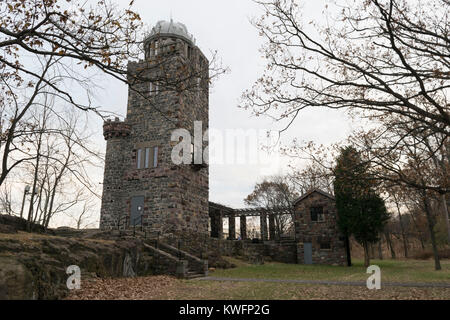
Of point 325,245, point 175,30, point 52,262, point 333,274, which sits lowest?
point 333,274

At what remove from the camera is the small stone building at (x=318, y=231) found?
24672mm

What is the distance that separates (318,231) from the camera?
25641mm

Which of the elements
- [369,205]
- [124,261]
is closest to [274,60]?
[124,261]

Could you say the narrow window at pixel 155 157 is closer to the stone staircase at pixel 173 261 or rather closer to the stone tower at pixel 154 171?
the stone tower at pixel 154 171

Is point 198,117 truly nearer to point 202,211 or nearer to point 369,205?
point 202,211

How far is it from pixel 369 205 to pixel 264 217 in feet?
39.2

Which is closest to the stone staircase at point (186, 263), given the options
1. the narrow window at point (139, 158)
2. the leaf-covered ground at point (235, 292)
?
the leaf-covered ground at point (235, 292)

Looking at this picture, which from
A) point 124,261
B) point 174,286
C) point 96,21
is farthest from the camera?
point 124,261

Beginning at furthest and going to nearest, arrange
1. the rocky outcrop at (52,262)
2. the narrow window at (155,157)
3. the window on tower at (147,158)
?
the window on tower at (147,158)
the narrow window at (155,157)
the rocky outcrop at (52,262)

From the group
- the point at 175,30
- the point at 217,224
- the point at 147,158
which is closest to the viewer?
the point at 147,158

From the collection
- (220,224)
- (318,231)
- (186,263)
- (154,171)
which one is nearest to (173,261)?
(186,263)

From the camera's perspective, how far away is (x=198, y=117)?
72.1 ft
